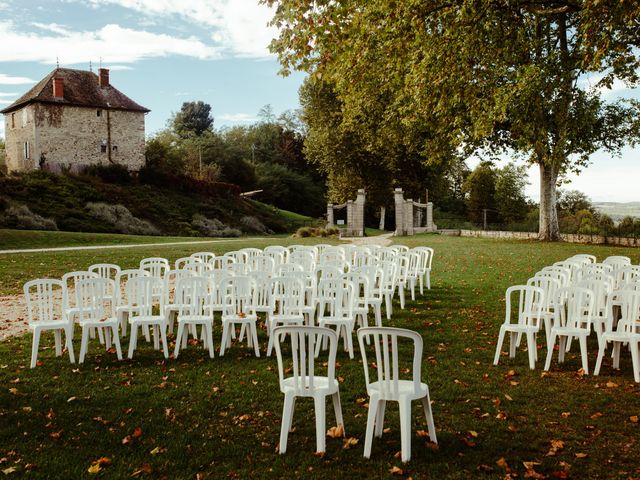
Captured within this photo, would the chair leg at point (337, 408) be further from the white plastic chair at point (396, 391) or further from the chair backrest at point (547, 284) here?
the chair backrest at point (547, 284)

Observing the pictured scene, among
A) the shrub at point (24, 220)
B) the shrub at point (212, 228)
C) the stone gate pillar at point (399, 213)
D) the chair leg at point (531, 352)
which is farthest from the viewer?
the shrub at point (212, 228)

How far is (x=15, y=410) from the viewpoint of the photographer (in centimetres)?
595

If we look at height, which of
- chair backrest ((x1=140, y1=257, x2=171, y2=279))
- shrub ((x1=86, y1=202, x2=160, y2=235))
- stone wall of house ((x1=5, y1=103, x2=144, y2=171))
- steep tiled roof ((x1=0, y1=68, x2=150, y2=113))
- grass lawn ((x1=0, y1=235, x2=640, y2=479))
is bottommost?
grass lawn ((x1=0, y1=235, x2=640, y2=479))

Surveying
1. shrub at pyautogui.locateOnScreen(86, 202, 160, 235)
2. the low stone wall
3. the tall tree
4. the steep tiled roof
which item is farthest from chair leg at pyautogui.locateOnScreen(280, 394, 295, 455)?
the steep tiled roof

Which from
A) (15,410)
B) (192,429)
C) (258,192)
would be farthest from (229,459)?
(258,192)

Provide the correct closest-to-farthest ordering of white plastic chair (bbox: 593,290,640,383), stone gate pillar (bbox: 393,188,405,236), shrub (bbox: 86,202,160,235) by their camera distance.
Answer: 1. white plastic chair (bbox: 593,290,640,383)
2. shrub (bbox: 86,202,160,235)
3. stone gate pillar (bbox: 393,188,405,236)

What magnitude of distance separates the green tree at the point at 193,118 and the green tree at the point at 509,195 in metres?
45.7

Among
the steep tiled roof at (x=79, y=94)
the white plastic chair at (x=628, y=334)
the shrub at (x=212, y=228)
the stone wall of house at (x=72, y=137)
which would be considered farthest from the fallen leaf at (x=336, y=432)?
the steep tiled roof at (x=79, y=94)

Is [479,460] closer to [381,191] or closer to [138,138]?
[381,191]

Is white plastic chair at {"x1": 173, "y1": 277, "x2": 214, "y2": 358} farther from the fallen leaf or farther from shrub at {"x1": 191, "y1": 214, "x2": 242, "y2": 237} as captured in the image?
shrub at {"x1": 191, "y1": 214, "x2": 242, "y2": 237}

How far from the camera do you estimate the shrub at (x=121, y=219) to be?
37.9 meters

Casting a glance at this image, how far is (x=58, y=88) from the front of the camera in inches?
1911

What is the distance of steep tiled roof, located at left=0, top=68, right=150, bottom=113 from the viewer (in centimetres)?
4831

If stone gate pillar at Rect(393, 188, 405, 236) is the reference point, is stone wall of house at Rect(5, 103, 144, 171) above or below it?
above
